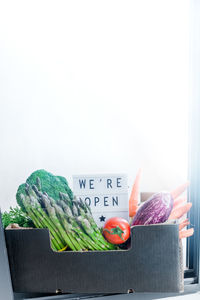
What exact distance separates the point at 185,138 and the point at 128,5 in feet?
0.96

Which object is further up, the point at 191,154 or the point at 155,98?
the point at 155,98

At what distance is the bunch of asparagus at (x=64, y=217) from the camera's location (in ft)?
2.03

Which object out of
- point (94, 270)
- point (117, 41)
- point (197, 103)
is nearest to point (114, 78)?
point (117, 41)

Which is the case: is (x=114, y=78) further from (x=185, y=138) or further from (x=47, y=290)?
(x=47, y=290)

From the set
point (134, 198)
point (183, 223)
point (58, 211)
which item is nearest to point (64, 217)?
point (58, 211)

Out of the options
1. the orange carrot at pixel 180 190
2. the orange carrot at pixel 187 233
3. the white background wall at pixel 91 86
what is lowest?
the orange carrot at pixel 187 233

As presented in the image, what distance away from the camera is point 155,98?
26.6 inches

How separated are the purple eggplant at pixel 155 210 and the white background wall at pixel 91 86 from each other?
0.08 m

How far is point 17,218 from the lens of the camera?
0.64 meters

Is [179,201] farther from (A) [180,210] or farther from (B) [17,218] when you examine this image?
(B) [17,218]

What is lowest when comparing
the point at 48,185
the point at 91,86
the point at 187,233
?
the point at 187,233

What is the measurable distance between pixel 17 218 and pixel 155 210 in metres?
0.27

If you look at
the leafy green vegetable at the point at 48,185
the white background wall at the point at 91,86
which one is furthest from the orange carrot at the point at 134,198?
the leafy green vegetable at the point at 48,185

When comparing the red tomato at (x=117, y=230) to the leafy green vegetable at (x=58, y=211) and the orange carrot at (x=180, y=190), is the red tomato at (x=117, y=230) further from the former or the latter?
the orange carrot at (x=180, y=190)
